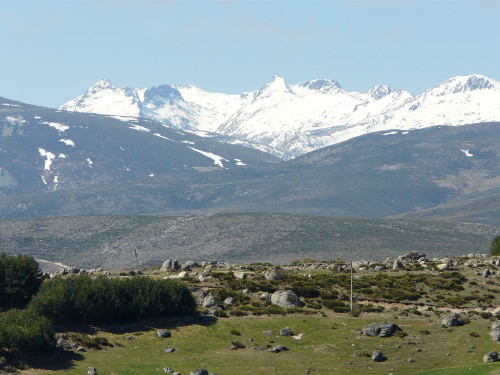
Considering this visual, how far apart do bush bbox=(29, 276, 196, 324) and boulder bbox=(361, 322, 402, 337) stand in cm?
1925

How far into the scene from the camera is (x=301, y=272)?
452 ft

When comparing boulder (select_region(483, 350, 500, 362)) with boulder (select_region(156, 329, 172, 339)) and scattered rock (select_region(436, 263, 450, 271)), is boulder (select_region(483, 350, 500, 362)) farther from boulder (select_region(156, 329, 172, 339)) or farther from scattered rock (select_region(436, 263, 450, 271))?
scattered rock (select_region(436, 263, 450, 271))

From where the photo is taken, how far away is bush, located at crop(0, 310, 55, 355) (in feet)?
289

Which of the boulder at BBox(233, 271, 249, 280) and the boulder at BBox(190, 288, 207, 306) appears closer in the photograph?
the boulder at BBox(190, 288, 207, 306)

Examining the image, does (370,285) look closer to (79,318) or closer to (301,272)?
(301,272)

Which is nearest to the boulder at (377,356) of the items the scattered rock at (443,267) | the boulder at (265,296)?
the boulder at (265,296)

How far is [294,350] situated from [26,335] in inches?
1010

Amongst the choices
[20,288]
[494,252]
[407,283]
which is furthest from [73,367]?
[494,252]

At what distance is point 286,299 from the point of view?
110375 mm

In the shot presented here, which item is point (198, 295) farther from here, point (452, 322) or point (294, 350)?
point (452, 322)

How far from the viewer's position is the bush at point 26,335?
88062 mm

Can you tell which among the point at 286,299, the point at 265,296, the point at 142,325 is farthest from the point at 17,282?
the point at 286,299

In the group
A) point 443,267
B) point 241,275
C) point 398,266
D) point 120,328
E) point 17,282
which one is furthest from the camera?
point 398,266

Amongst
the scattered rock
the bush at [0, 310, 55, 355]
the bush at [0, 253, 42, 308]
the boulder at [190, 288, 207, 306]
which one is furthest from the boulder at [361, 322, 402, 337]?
the scattered rock
